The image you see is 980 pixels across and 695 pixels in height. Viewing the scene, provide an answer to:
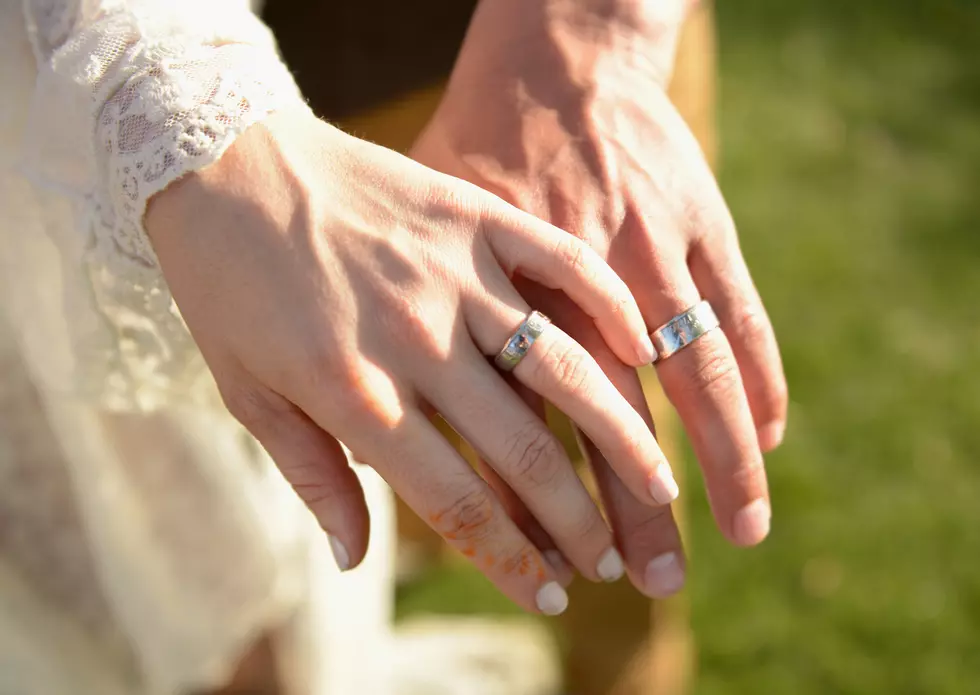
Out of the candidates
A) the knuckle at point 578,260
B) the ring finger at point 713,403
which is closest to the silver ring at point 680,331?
the ring finger at point 713,403

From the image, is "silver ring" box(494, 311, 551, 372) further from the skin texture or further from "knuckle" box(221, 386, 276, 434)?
"knuckle" box(221, 386, 276, 434)

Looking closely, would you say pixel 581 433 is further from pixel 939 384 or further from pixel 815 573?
pixel 939 384

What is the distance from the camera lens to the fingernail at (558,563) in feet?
2.98

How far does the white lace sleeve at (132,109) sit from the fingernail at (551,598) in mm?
439

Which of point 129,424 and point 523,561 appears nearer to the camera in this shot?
point 523,561

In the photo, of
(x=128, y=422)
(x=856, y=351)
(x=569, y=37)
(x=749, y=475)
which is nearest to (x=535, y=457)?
(x=749, y=475)

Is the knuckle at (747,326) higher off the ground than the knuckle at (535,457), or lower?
lower

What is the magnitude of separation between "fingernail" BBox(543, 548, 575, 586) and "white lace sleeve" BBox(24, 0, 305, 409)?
17.0 inches

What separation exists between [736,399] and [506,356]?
0.25 meters

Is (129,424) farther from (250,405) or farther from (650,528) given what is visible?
(650,528)

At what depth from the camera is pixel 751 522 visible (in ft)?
3.09

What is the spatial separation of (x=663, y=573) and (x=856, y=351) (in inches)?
61.2

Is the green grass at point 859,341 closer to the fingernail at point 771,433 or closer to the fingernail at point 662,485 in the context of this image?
the fingernail at point 771,433

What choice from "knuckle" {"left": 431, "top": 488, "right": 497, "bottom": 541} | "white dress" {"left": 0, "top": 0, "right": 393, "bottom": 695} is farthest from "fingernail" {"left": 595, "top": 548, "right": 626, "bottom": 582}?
"white dress" {"left": 0, "top": 0, "right": 393, "bottom": 695}
